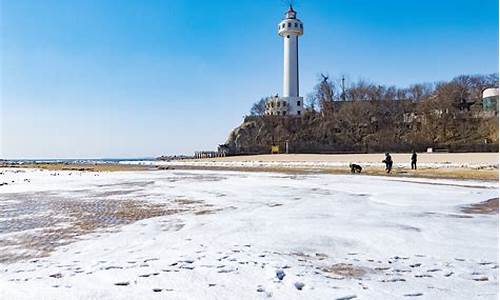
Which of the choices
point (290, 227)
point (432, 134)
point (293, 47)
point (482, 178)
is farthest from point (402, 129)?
point (290, 227)

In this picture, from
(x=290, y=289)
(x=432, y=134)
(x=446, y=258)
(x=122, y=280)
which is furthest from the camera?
(x=432, y=134)

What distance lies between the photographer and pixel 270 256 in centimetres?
640

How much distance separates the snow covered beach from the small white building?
3435 inches

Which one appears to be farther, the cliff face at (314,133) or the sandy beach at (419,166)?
the cliff face at (314,133)

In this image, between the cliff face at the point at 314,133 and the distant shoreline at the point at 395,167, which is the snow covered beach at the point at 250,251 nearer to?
the distant shoreline at the point at 395,167

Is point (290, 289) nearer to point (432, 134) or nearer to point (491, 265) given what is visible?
point (491, 265)

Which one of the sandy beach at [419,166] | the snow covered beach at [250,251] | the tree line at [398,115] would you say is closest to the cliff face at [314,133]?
the tree line at [398,115]

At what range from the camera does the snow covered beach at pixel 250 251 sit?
490 centimetres

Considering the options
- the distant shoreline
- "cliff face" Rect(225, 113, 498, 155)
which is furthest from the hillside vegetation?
the distant shoreline

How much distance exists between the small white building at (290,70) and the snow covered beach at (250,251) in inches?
3435

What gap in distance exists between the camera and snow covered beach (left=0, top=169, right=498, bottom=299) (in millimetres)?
4898

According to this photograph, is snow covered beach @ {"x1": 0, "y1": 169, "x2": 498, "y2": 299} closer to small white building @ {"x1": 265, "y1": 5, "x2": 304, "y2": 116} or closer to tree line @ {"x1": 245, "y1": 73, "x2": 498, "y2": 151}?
tree line @ {"x1": 245, "y1": 73, "x2": 498, "y2": 151}

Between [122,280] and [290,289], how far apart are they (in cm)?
207

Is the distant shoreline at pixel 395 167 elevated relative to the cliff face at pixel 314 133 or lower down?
lower down
